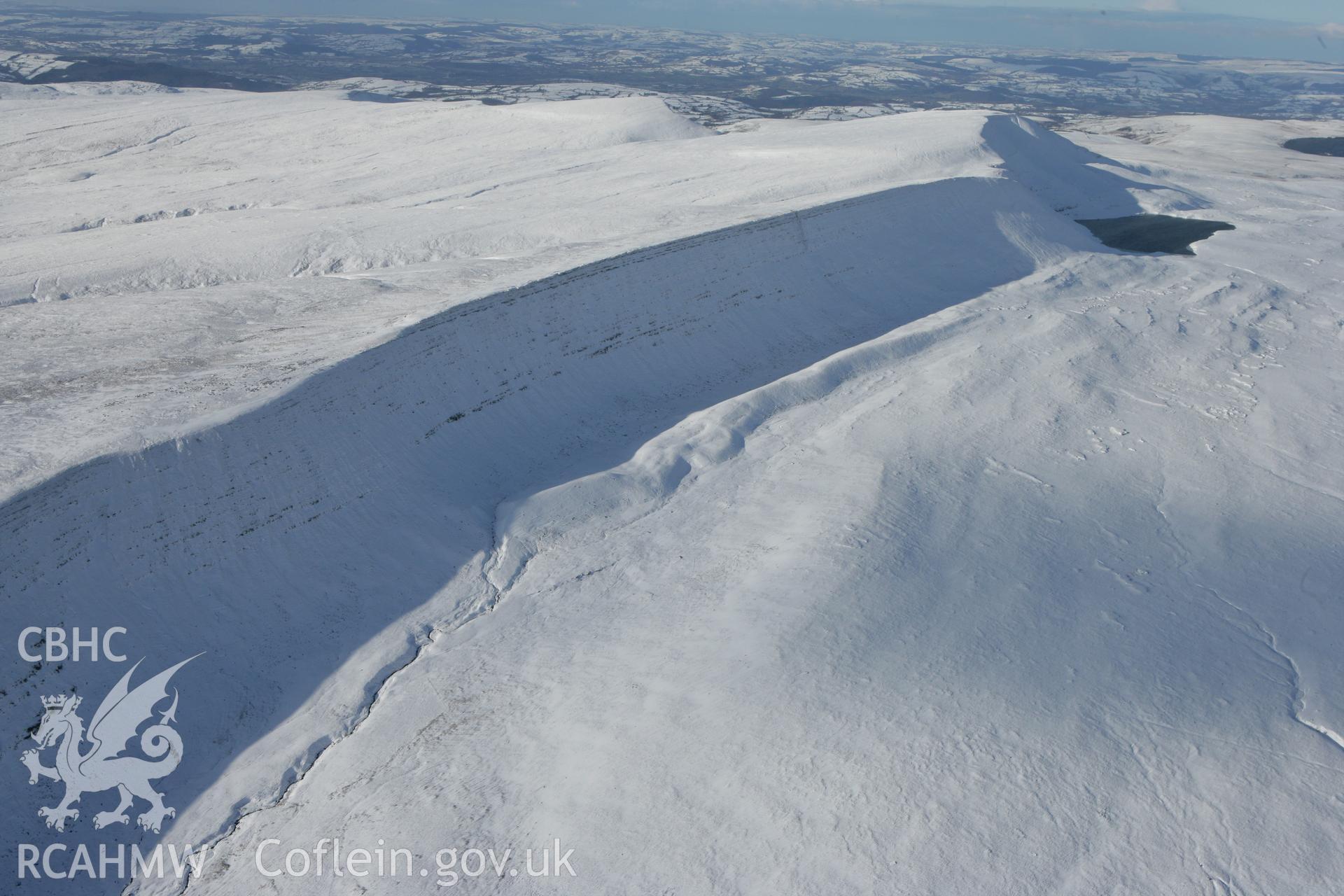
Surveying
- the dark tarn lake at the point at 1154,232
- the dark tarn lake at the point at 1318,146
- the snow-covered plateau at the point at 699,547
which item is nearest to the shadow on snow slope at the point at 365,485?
the snow-covered plateau at the point at 699,547

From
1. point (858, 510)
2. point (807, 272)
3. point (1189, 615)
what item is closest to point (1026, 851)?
point (1189, 615)

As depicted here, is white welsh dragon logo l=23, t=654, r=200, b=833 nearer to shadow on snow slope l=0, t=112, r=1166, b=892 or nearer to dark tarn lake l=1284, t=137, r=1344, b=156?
shadow on snow slope l=0, t=112, r=1166, b=892

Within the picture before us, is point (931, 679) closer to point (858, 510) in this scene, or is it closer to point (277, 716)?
point (858, 510)

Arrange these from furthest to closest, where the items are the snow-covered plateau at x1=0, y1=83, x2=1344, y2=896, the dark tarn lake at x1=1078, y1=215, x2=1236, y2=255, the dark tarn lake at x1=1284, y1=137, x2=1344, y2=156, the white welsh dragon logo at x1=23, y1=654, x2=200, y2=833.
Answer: the dark tarn lake at x1=1284, y1=137, x2=1344, y2=156, the dark tarn lake at x1=1078, y1=215, x2=1236, y2=255, the white welsh dragon logo at x1=23, y1=654, x2=200, y2=833, the snow-covered plateau at x1=0, y1=83, x2=1344, y2=896

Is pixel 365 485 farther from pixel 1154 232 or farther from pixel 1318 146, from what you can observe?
pixel 1318 146

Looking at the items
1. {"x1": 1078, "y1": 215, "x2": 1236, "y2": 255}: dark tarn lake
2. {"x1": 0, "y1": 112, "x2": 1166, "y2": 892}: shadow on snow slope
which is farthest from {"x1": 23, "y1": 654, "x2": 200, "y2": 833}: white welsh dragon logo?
{"x1": 1078, "y1": 215, "x2": 1236, "y2": 255}: dark tarn lake
